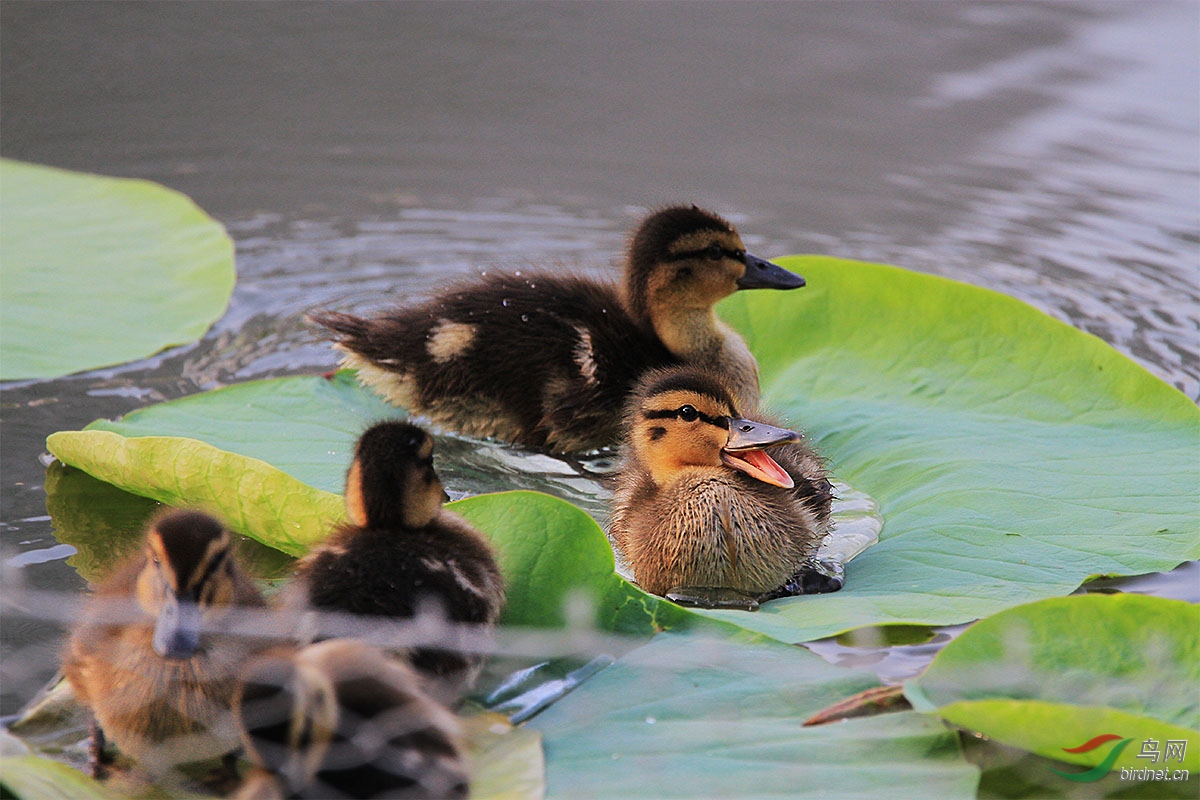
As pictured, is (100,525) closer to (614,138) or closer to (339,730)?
(339,730)

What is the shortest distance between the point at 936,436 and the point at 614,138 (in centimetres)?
291

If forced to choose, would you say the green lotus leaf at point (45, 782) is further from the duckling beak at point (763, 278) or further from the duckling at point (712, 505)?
the duckling beak at point (763, 278)

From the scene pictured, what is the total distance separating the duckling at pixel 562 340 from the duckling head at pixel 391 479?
132 cm

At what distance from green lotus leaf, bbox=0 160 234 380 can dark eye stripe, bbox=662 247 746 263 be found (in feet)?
4.48

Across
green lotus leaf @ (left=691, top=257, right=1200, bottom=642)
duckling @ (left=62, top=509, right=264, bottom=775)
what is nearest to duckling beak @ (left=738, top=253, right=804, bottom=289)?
green lotus leaf @ (left=691, top=257, right=1200, bottom=642)

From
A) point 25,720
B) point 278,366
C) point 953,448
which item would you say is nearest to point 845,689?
point 953,448

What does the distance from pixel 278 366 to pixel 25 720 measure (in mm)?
1787

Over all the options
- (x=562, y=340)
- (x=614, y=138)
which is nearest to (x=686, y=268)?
(x=562, y=340)

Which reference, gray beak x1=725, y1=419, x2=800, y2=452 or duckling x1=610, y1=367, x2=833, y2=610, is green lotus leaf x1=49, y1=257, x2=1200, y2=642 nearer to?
duckling x1=610, y1=367, x2=833, y2=610

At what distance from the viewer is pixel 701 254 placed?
363 cm

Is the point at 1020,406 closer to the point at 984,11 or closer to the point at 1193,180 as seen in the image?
the point at 1193,180

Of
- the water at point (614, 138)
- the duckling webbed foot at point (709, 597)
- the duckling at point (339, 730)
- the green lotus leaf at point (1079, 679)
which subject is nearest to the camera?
the duckling at point (339, 730)

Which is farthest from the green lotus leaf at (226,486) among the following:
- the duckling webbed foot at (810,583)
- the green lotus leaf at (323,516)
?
the duckling webbed foot at (810,583)

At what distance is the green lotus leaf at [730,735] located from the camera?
198 centimetres
